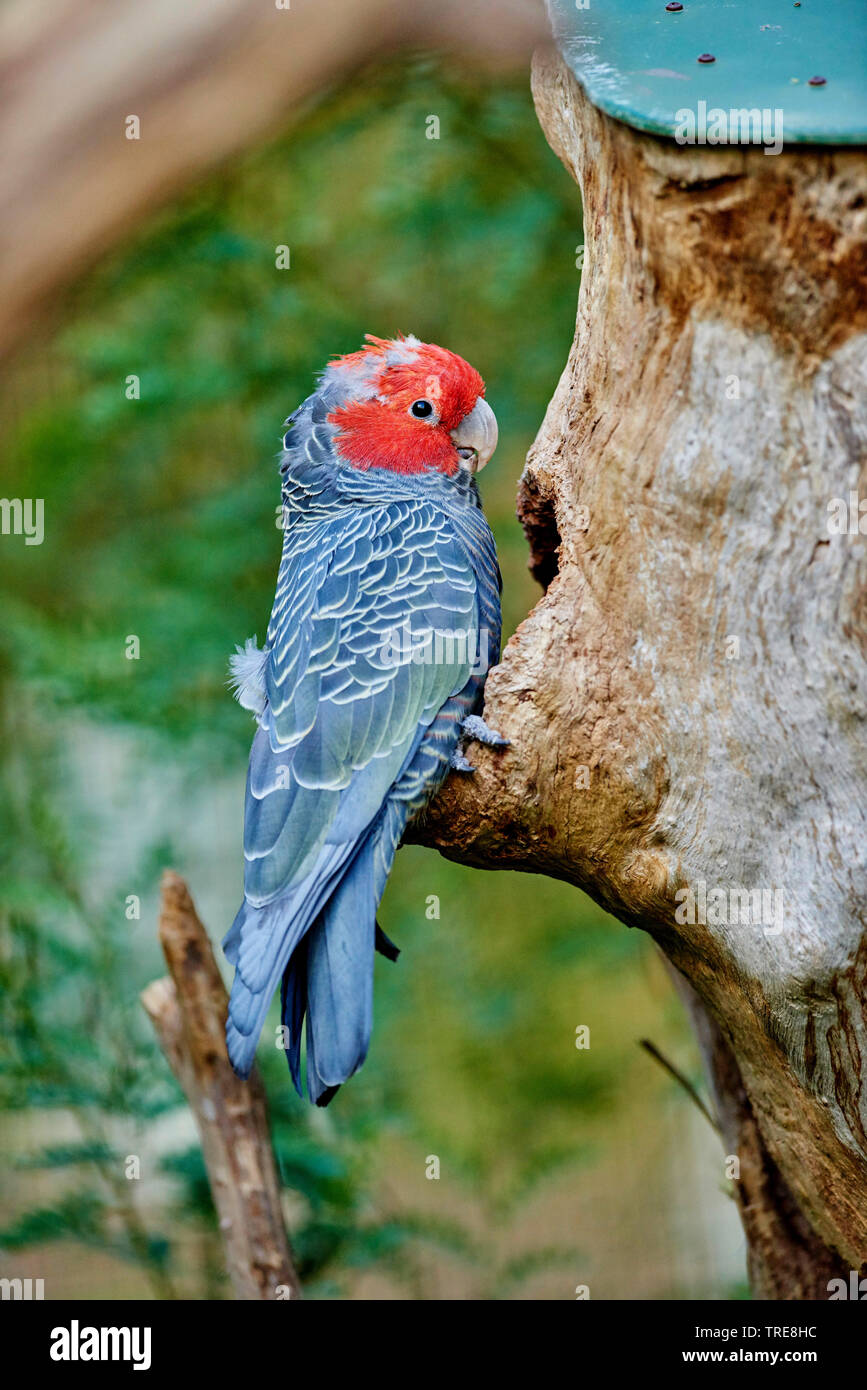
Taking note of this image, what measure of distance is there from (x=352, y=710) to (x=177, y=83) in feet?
3.59

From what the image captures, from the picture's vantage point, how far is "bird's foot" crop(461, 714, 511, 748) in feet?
6.97

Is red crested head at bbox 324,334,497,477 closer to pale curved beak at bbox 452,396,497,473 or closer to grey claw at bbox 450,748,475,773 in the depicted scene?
pale curved beak at bbox 452,396,497,473

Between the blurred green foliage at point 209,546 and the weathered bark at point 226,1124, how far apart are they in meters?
0.35

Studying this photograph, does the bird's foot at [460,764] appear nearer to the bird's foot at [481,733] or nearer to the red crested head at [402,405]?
the bird's foot at [481,733]

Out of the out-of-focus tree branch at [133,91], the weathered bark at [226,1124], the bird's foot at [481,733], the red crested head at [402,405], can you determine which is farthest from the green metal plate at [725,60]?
the weathered bark at [226,1124]

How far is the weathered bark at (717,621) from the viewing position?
5.78ft

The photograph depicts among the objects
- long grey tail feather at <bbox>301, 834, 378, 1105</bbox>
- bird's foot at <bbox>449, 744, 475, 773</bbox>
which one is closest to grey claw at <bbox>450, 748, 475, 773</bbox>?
bird's foot at <bbox>449, 744, 475, 773</bbox>

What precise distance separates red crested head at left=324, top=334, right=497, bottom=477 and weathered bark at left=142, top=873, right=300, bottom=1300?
113cm

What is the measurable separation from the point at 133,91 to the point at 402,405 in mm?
839

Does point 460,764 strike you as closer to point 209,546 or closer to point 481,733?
point 481,733

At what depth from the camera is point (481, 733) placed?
2.14m

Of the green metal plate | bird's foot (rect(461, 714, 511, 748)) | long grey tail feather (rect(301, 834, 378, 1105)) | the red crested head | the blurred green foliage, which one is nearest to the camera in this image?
the green metal plate
